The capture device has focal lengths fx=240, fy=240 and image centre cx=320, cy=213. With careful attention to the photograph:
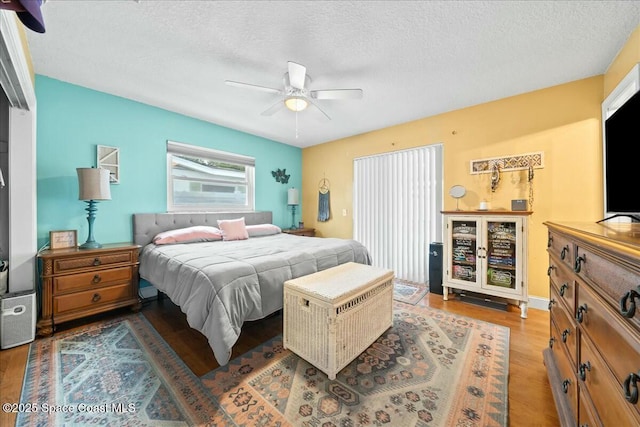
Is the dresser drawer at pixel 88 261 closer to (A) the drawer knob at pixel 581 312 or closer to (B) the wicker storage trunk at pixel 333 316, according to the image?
(B) the wicker storage trunk at pixel 333 316

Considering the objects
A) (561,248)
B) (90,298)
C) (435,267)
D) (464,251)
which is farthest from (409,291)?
(90,298)

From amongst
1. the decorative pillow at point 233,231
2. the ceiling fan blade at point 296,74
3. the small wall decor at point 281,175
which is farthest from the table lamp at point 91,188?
the small wall decor at point 281,175

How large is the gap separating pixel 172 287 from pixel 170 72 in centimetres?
206

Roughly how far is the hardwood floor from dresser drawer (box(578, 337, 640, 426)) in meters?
0.58

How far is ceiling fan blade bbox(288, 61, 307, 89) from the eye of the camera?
1935 millimetres

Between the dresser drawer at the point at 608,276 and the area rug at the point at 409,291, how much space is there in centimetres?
211

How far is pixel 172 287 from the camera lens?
2.06m

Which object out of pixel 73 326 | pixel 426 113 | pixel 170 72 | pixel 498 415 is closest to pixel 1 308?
pixel 73 326

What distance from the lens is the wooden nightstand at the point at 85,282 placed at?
2164 mm

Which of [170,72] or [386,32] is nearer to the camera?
[386,32]

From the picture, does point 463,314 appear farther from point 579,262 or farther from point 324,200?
point 324,200

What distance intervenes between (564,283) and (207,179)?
4096mm

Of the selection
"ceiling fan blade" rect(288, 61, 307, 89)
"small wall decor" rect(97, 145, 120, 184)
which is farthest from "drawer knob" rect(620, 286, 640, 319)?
"small wall decor" rect(97, 145, 120, 184)

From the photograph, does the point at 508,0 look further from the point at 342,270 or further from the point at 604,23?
the point at 342,270
